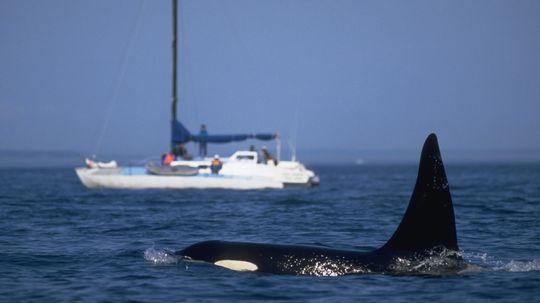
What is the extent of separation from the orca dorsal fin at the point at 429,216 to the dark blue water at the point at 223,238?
52 centimetres

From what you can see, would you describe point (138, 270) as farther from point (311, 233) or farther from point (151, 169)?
point (151, 169)

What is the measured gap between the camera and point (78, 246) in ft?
49.0

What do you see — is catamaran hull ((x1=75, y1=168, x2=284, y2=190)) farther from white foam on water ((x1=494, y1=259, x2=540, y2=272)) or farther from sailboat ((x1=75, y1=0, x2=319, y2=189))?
white foam on water ((x1=494, y1=259, x2=540, y2=272))

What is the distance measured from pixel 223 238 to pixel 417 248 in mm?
6043

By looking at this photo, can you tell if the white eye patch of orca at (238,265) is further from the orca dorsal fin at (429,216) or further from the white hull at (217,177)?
the white hull at (217,177)

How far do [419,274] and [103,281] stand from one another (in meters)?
4.26

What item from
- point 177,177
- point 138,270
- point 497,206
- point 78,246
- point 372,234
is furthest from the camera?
point 177,177

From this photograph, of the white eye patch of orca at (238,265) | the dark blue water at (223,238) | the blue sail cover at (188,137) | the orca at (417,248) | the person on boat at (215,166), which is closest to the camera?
the dark blue water at (223,238)

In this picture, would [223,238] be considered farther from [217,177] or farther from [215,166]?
[215,166]

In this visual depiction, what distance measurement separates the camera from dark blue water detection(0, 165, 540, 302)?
1013 centimetres

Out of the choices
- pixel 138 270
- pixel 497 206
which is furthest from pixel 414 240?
pixel 497 206

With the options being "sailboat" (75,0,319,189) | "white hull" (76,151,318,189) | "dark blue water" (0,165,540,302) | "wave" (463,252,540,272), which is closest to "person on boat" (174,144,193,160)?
"sailboat" (75,0,319,189)

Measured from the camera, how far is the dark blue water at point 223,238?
399 inches

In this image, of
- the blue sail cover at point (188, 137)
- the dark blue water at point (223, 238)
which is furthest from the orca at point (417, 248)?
the blue sail cover at point (188, 137)
